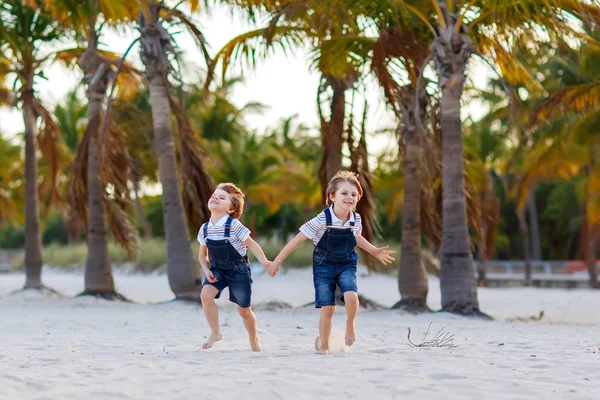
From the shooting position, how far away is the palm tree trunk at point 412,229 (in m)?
12.0

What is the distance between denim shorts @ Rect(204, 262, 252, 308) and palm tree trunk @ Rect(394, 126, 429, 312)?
19.4 ft

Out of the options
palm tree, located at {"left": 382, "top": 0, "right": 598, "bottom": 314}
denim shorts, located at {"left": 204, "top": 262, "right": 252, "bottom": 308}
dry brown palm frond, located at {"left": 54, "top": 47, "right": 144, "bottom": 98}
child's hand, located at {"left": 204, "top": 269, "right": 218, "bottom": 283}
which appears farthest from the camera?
dry brown palm frond, located at {"left": 54, "top": 47, "right": 144, "bottom": 98}

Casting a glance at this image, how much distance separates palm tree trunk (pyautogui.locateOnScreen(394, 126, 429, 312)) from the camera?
11984 millimetres

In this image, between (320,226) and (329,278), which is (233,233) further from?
(329,278)

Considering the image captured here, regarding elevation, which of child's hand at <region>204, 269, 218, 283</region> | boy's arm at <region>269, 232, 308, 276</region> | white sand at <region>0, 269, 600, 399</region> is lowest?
white sand at <region>0, 269, 600, 399</region>

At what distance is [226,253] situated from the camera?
6277 millimetres

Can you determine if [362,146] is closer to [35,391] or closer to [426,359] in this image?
[426,359]

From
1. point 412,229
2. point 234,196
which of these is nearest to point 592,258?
point 412,229

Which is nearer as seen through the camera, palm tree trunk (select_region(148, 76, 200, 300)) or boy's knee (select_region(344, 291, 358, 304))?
boy's knee (select_region(344, 291, 358, 304))

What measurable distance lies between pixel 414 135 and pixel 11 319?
6010 millimetres

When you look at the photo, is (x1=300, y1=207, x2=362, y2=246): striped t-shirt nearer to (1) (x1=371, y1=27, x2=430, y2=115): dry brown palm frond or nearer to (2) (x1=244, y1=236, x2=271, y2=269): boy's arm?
(2) (x1=244, y1=236, x2=271, y2=269): boy's arm

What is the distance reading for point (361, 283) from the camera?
20.8 meters

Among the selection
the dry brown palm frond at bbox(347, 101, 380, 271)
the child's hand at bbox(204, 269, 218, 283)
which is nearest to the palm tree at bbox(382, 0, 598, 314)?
the dry brown palm frond at bbox(347, 101, 380, 271)

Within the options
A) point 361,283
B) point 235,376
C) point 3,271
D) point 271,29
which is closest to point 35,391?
point 235,376
